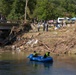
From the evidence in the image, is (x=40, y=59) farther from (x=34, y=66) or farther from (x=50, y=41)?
(x=50, y=41)

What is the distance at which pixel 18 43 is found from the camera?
9112 centimetres

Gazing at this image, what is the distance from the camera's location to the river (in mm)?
58669

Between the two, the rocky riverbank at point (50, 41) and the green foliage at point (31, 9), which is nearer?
the rocky riverbank at point (50, 41)

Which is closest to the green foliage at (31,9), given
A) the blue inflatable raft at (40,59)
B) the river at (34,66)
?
the river at (34,66)

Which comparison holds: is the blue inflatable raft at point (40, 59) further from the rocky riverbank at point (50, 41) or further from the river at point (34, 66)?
the rocky riverbank at point (50, 41)

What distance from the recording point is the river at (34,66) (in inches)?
2310

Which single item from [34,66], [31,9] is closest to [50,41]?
[34,66]

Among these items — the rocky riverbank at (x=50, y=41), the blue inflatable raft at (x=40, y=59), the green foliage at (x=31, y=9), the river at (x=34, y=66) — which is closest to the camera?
the river at (x=34, y=66)

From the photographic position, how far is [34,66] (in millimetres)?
66062

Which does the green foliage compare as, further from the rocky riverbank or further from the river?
the river

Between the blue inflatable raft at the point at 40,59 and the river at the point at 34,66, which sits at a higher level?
the blue inflatable raft at the point at 40,59

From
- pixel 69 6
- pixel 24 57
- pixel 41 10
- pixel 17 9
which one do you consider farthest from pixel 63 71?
pixel 69 6

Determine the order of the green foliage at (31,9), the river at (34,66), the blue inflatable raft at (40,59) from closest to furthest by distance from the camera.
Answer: the river at (34,66)
the blue inflatable raft at (40,59)
the green foliage at (31,9)

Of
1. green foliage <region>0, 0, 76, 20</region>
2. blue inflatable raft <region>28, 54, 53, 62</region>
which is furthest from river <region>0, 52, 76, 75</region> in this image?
green foliage <region>0, 0, 76, 20</region>
